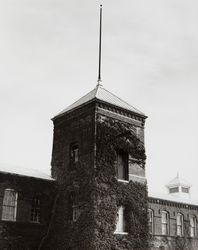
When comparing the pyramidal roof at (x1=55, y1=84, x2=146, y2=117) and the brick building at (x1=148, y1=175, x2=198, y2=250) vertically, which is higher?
the pyramidal roof at (x1=55, y1=84, x2=146, y2=117)

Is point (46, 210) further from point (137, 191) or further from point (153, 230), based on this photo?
point (153, 230)

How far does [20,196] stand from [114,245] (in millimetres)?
6937

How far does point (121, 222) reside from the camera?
23.2m

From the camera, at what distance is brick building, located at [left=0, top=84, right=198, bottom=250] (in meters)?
22.4

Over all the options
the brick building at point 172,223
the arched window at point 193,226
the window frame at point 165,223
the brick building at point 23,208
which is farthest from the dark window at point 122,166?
the arched window at point 193,226

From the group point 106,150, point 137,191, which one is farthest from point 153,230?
point 106,150

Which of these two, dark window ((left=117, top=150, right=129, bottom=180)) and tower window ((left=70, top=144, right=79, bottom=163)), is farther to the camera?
tower window ((left=70, top=144, right=79, bottom=163))

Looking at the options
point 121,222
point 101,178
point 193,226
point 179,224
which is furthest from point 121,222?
point 193,226

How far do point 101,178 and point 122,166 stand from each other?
2.26 m

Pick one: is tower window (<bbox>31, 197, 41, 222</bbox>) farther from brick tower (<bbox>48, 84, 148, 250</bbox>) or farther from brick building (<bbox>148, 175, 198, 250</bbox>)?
brick building (<bbox>148, 175, 198, 250</bbox>)

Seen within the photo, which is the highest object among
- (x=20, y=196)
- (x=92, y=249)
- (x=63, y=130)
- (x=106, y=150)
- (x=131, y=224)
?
(x=63, y=130)

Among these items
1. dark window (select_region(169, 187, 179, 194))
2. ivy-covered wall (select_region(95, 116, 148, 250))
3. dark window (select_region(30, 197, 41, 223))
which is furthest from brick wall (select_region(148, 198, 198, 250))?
dark window (select_region(30, 197, 41, 223))

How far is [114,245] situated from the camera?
22.0m

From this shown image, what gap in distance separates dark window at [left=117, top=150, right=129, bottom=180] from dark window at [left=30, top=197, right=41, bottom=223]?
5808 millimetres
